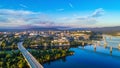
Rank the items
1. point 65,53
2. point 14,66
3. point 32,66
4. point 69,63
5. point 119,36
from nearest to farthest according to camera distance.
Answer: point 32,66, point 14,66, point 69,63, point 65,53, point 119,36

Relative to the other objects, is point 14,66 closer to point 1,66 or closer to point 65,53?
point 1,66

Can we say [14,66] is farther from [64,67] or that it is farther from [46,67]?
[64,67]

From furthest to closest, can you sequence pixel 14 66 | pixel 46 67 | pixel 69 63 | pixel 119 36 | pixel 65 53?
pixel 119 36 → pixel 65 53 → pixel 69 63 → pixel 46 67 → pixel 14 66

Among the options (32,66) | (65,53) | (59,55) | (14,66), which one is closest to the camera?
(32,66)

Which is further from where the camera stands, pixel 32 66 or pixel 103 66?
pixel 103 66

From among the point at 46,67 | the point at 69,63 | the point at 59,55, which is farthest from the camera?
the point at 59,55

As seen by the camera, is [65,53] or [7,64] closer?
[7,64]

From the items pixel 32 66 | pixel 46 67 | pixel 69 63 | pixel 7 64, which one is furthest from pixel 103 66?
pixel 7 64

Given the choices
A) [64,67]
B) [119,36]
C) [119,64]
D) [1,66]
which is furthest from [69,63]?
[119,36]
